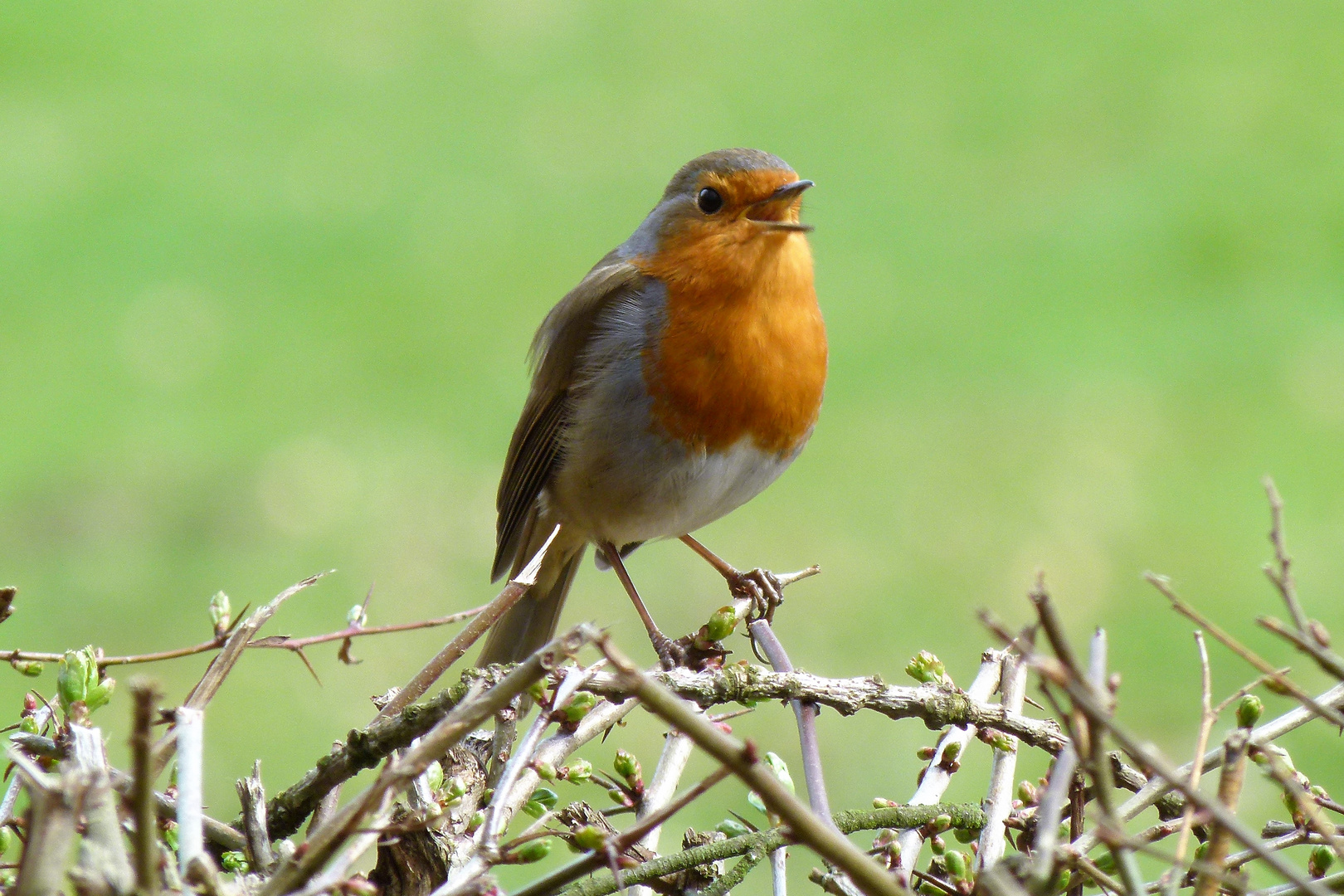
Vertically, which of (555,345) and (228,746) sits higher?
(555,345)

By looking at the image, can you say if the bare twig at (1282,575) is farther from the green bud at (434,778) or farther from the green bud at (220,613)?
the green bud at (220,613)

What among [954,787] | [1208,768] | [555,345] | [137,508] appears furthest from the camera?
[137,508]

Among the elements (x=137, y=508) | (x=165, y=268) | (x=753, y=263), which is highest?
(x=165, y=268)

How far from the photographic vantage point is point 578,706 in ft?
4.63

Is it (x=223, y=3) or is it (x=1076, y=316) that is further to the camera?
(x=223, y=3)

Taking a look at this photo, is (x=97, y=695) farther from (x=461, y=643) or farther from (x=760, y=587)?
(x=760, y=587)

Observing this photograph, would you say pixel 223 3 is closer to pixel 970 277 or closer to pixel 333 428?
pixel 333 428

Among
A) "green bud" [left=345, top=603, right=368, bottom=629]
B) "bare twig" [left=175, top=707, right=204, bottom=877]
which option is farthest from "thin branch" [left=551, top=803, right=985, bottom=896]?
"green bud" [left=345, top=603, right=368, bottom=629]

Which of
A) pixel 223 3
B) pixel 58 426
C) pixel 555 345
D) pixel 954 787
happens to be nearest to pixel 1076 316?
pixel 954 787

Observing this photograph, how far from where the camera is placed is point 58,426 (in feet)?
19.1

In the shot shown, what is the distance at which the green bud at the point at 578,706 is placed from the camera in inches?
55.6

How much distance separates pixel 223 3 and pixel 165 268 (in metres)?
2.85

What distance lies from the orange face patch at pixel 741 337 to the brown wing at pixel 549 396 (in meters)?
0.18

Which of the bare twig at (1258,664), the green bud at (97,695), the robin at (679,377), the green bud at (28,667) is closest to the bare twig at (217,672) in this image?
the green bud at (97,695)
